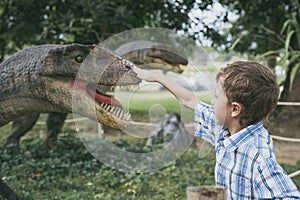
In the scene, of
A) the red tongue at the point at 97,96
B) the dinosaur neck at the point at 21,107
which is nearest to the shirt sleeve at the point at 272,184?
the red tongue at the point at 97,96

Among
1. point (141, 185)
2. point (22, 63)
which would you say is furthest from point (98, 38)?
point (22, 63)

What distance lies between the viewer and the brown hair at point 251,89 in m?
1.83

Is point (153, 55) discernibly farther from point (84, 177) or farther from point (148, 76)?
point (84, 177)

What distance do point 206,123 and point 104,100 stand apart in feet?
2.33

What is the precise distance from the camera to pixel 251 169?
70.5 inches

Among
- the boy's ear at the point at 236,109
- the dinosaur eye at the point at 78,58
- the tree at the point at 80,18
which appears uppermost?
the tree at the point at 80,18

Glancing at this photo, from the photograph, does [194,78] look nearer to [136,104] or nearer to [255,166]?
[136,104]

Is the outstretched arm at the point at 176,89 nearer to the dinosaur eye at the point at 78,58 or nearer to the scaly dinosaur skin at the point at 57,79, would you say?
the scaly dinosaur skin at the point at 57,79

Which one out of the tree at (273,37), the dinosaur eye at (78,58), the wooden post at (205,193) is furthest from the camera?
the tree at (273,37)

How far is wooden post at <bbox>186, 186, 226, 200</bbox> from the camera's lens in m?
1.38

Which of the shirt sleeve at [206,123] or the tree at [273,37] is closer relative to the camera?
the shirt sleeve at [206,123]

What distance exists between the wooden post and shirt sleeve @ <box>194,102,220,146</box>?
0.71 metres

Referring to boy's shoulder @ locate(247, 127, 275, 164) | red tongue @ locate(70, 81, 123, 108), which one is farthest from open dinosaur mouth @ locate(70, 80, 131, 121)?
boy's shoulder @ locate(247, 127, 275, 164)

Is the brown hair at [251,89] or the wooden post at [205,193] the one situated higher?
the brown hair at [251,89]
